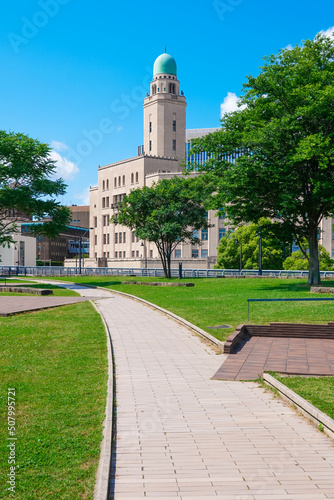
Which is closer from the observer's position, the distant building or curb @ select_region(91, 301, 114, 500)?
curb @ select_region(91, 301, 114, 500)

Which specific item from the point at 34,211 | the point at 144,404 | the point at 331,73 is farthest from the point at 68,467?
the point at 34,211

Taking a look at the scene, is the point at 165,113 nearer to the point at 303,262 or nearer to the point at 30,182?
the point at 303,262

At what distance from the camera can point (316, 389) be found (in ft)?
28.6

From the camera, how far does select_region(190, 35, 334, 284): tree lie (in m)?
27.8

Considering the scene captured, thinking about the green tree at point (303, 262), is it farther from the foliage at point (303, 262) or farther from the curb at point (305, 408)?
the curb at point (305, 408)

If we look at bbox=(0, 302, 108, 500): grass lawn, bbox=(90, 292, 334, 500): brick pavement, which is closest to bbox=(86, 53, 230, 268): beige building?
bbox=(0, 302, 108, 500): grass lawn

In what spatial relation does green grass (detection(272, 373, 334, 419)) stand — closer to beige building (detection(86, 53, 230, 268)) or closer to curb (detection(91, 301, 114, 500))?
curb (detection(91, 301, 114, 500))

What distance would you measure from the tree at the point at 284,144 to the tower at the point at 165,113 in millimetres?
73416

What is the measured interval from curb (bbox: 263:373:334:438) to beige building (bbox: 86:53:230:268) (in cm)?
8510

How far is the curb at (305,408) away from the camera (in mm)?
6863

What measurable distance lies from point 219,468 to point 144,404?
265 centimetres

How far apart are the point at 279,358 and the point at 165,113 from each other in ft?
326

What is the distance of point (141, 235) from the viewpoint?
45.5 m

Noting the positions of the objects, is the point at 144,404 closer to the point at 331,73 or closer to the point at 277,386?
the point at 277,386
